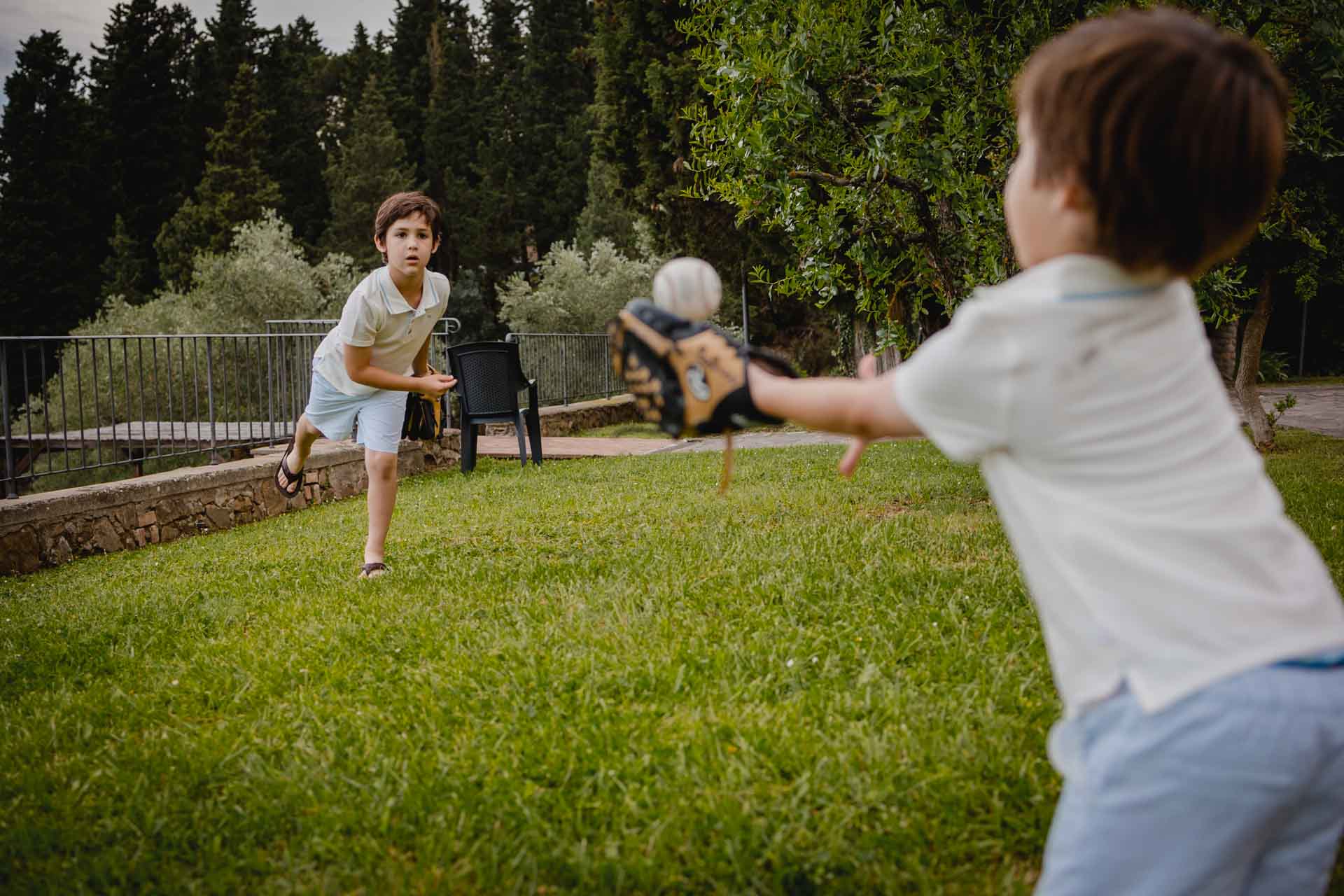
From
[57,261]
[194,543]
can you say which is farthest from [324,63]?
[194,543]

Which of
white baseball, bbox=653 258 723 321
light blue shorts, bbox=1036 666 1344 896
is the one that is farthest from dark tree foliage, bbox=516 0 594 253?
light blue shorts, bbox=1036 666 1344 896

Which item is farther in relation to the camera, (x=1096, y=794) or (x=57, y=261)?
(x=57, y=261)

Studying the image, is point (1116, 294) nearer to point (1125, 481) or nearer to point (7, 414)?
point (1125, 481)

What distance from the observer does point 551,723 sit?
3094 mm

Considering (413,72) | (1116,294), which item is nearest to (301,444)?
(1116,294)

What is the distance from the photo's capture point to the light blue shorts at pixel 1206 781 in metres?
1.29

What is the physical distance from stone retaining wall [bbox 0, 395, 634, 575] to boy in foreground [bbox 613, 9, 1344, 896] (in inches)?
291

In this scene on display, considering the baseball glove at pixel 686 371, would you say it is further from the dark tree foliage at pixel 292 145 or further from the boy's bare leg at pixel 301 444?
the dark tree foliage at pixel 292 145

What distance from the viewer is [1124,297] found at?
1389mm

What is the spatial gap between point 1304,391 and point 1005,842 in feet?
77.8

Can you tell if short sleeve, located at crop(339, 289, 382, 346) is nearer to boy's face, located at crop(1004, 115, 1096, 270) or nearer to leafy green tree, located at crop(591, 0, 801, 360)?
boy's face, located at crop(1004, 115, 1096, 270)

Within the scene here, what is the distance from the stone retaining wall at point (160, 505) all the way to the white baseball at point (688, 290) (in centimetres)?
675

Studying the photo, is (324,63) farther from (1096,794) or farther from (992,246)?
(1096,794)

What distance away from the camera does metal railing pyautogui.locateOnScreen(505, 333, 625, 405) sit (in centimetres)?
1617
